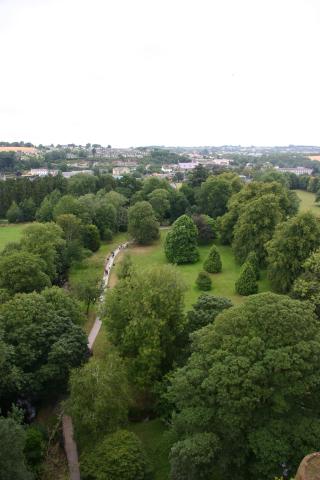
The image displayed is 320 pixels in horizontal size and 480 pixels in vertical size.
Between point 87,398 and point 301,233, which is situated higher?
point 301,233

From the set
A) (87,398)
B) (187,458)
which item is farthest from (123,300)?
(187,458)

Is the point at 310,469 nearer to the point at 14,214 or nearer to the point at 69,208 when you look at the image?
the point at 69,208

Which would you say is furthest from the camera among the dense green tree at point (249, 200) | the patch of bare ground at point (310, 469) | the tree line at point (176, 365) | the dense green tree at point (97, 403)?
the dense green tree at point (249, 200)

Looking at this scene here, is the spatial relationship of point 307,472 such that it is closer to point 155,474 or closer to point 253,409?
point 253,409

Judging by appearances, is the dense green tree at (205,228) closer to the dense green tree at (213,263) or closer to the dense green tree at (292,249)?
the dense green tree at (213,263)

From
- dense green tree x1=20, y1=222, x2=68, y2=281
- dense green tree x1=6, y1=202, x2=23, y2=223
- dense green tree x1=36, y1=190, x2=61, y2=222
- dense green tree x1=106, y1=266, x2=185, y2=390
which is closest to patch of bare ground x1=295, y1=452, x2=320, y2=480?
dense green tree x1=106, y1=266, x2=185, y2=390

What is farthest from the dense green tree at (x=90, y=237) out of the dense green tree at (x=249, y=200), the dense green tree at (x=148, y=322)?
the dense green tree at (x=148, y=322)
